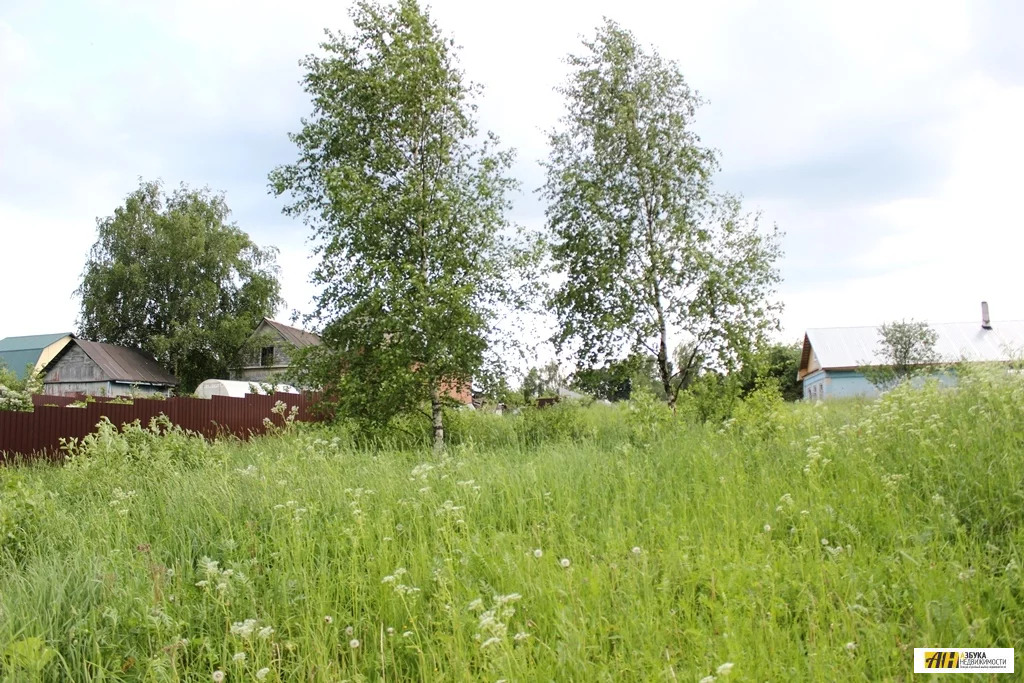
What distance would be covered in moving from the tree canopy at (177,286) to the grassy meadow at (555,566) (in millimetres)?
39765

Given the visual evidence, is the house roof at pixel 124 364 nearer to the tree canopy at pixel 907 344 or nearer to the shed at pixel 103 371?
the shed at pixel 103 371

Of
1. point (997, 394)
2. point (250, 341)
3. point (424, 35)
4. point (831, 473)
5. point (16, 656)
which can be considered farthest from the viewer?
point (250, 341)

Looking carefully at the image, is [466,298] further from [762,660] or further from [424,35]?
[762,660]

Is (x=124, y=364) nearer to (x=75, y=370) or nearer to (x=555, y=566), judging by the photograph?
(x=75, y=370)

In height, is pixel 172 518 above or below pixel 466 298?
below

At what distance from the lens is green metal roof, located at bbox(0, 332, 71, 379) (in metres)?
60.1

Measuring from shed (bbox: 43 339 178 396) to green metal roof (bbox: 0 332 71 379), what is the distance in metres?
13.5

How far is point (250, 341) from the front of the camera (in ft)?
144

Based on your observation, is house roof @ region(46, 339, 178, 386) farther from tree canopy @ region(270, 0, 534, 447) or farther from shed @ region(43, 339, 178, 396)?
tree canopy @ region(270, 0, 534, 447)

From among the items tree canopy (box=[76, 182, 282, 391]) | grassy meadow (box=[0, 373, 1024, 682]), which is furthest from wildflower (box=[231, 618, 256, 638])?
tree canopy (box=[76, 182, 282, 391])

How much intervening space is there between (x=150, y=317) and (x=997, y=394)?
156 ft

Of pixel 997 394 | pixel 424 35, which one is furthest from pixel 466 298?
pixel 997 394

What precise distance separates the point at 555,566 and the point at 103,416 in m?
12.0

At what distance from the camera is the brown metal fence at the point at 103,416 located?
14016 mm
